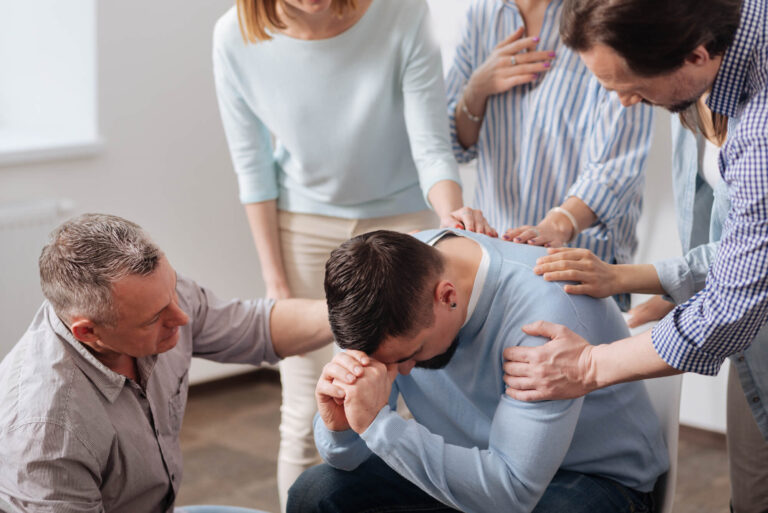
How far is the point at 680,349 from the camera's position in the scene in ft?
4.68

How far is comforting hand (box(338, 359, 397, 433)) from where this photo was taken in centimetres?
148

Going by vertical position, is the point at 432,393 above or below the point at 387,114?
below

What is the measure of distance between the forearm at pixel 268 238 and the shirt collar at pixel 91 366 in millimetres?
830

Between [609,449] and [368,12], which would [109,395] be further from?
[368,12]

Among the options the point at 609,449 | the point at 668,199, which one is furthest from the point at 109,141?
the point at 609,449

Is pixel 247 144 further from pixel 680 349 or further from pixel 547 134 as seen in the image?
pixel 680 349

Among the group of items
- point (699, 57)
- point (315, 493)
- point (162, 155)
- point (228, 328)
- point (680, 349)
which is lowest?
point (315, 493)

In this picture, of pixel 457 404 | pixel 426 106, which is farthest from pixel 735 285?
pixel 426 106

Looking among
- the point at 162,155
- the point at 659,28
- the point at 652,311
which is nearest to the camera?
the point at 659,28

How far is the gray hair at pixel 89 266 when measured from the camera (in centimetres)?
146

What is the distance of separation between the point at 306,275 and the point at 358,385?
900mm

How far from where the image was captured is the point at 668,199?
126 inches

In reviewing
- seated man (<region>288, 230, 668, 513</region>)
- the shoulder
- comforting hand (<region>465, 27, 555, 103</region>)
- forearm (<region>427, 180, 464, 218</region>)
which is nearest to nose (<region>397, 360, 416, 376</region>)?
seated man (<region>288, 230, 668, 513</region>)

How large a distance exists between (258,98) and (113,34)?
149 centimetres
